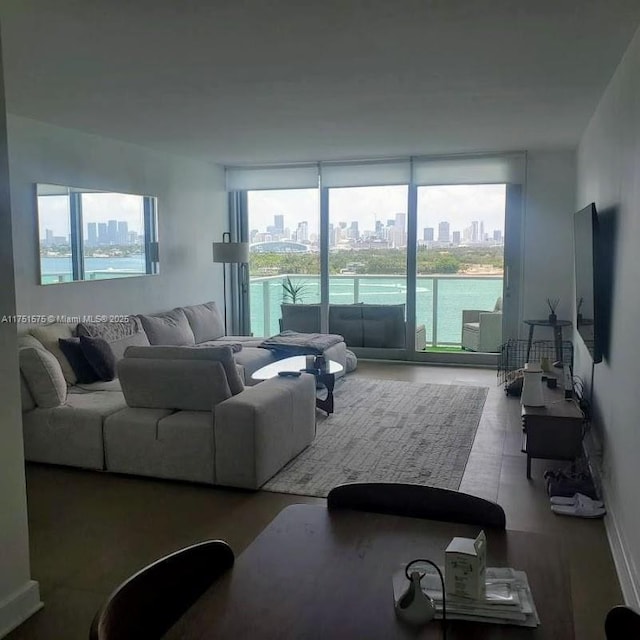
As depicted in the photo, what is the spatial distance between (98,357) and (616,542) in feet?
12.4

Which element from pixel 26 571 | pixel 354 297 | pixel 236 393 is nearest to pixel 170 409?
pixel 236 393

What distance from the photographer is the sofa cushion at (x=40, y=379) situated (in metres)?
4.31

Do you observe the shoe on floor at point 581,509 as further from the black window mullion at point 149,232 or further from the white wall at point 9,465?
the black window mullion at point 149,232

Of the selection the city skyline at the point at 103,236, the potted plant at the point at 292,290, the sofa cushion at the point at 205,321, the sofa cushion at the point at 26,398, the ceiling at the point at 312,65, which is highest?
the ceiling at the point at 312,65

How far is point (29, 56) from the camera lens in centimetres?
349

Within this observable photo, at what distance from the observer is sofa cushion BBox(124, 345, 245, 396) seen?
4.02 metres

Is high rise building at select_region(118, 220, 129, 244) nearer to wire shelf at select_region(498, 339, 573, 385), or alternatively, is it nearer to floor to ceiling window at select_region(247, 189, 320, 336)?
floor to ceiling window at select_region(247, 189, 320, 336)

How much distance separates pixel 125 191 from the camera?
6.48 m

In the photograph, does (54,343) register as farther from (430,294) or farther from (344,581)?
(430,294)

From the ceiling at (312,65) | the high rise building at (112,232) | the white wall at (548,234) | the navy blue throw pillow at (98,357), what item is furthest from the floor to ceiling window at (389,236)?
the navy blue throw pillow at (98,357)

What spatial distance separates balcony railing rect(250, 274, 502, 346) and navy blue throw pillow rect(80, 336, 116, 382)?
148 inches

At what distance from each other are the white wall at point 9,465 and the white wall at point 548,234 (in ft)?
19.8

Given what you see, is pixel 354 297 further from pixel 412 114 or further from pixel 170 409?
pixel 170 409

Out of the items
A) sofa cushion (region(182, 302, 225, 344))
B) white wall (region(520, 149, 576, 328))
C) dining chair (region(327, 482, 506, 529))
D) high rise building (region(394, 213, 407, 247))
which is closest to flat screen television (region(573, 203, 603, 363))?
dining chair (region(327, 482, 506, 529))
